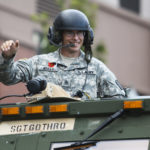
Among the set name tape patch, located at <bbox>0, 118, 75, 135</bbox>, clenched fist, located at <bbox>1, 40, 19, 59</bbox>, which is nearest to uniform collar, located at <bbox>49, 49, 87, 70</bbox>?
clenched fist, located at <bbox>1, 40, 19, 59</bbox>

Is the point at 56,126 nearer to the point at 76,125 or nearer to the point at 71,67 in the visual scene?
the point at 76,125

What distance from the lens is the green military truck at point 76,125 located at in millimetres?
7367

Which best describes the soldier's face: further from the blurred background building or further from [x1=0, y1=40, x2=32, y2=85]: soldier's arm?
the blurred background building

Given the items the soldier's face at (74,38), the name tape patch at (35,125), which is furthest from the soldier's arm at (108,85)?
the name tape patch at (35,125)

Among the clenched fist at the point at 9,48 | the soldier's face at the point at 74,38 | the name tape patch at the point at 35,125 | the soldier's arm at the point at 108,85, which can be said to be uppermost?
the soldier's face at the point at 74,38

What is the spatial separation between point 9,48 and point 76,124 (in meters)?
1.01

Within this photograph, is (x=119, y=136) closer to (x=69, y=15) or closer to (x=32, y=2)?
(x=69, y=15)

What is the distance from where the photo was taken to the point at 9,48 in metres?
8.21

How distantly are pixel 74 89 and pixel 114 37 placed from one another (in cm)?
2673

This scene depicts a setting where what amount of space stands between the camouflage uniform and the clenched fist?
0.33 meters

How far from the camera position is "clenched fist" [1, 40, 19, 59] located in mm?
8180

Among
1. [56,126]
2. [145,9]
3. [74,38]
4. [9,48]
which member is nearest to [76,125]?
[56,126]

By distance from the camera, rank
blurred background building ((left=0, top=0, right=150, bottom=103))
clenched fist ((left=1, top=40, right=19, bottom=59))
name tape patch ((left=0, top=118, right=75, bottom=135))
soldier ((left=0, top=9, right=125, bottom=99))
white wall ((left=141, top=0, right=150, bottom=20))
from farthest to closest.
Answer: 1. white wall ((left=141, top=0, right=150, bottom=20))
2. blurred background building ((left=0, top=0, right=150, bottom=103))
3. soldier ((left=0, top=9, right=125, bottom=99))
4. clenched fist ((left=1, top=40, right=19, bottom=59))
5. name tape patch ((left=0, top=118, right=75, bottom=135))

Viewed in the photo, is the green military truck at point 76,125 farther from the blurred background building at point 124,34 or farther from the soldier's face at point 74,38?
the blurred background building at point 124,34
